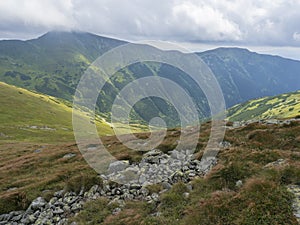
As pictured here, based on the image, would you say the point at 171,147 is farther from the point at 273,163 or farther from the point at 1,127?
the point at 1,127

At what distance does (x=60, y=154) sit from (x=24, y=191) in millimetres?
15010

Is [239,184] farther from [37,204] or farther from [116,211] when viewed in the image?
[37,204]

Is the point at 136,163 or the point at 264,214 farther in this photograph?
the point at 136,163

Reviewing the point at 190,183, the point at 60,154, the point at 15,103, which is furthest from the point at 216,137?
the point at 15,103

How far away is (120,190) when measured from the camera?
19188 mm

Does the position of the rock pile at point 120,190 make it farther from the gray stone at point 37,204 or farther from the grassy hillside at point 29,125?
the grassy hillside at point 29,125

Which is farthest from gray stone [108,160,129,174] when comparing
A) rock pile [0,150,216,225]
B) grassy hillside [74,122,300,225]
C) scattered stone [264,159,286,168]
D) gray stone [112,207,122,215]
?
scattered stone [264,159,286,168]

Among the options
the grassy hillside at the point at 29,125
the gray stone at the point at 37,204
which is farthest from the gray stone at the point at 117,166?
the grassy hillside at the point at 29,125

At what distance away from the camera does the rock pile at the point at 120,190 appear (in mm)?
17906

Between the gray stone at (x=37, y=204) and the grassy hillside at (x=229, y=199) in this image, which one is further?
the gray stone at (x=37, y=204)

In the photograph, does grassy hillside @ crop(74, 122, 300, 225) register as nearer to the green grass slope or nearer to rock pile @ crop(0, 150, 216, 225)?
rock pile @ crop(0, 150, 216, 225)

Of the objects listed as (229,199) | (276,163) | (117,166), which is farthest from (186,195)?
(117,166)

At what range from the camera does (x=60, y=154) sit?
36938 mm

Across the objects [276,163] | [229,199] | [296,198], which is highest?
[276,163]
